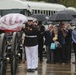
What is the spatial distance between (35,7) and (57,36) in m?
8.82

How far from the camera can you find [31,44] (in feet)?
51.4

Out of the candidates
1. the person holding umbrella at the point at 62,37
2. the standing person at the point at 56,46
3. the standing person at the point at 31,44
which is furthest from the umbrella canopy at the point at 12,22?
the standing person at the point at 31,44

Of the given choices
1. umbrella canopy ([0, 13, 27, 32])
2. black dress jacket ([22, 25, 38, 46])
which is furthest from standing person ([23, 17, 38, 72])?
umbrella canopy ([0, 13, 27, 32])

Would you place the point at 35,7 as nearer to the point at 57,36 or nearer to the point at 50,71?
the point at 57,36

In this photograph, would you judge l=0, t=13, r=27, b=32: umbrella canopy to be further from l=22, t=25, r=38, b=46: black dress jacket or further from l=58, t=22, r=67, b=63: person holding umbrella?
l=22, t=25, r=38, b=46: black dress jacket

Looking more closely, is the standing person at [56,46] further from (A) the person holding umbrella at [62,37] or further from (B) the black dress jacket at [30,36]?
(B) the black dress jacket at [30,36]

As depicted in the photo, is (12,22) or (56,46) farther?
(56,46)

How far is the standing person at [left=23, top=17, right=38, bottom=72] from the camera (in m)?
15.7

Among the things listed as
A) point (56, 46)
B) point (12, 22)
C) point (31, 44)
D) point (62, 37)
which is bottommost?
point (56, 46)

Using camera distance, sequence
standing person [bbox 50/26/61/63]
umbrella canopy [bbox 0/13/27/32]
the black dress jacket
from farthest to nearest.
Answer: standing person [bbox 50/26/61/63], umbrella canopy [bbox 0/13/27/32], the black dress jacket

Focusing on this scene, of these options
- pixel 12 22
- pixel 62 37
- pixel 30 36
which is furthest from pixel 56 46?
pixel 30 36

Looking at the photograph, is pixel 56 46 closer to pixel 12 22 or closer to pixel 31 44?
pixel 12 22

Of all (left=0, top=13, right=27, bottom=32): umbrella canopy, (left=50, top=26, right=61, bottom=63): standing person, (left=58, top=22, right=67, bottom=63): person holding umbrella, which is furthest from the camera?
(left=50, top=26, right=61, bottom=63): standing person

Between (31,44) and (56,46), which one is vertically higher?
(31,44)
